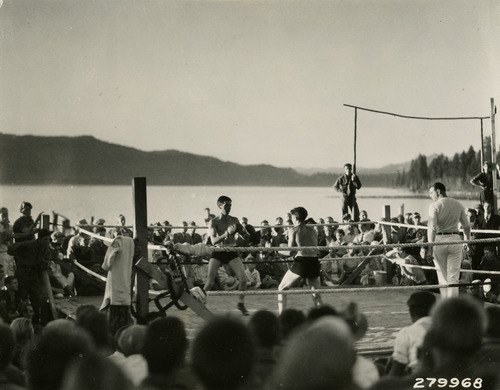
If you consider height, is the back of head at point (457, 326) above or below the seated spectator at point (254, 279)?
above

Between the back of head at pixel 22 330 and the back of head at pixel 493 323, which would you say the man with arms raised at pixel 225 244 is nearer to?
the back of head at pixel 22 330

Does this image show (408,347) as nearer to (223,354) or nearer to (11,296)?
(223,354)

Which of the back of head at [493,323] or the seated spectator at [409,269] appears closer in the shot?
the back of head at [493,323]

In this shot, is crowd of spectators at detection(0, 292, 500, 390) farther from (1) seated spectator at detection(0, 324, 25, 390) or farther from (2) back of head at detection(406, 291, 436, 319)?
(2) back of head at detection(406, 291, 436, 319)

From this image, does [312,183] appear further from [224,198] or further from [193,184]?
[224,198]

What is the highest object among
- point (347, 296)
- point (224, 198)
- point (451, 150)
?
point (451, 150)

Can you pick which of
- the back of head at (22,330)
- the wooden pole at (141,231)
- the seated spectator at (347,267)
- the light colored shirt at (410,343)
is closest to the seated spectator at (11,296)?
the wooden pole at (141,231)

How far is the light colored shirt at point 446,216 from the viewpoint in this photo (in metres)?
8.72

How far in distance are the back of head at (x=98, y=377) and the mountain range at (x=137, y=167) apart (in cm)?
1474

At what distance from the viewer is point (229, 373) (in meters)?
3.30

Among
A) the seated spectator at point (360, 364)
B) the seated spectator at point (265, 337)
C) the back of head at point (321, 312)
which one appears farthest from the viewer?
the back of head at point (321, 312)

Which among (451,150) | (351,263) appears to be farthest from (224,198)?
(451,150)

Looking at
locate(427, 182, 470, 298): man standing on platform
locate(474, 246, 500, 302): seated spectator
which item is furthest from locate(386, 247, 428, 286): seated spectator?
locate(427, 182, 470, 298): man standing on platform

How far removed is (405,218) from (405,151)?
5.00 metres
